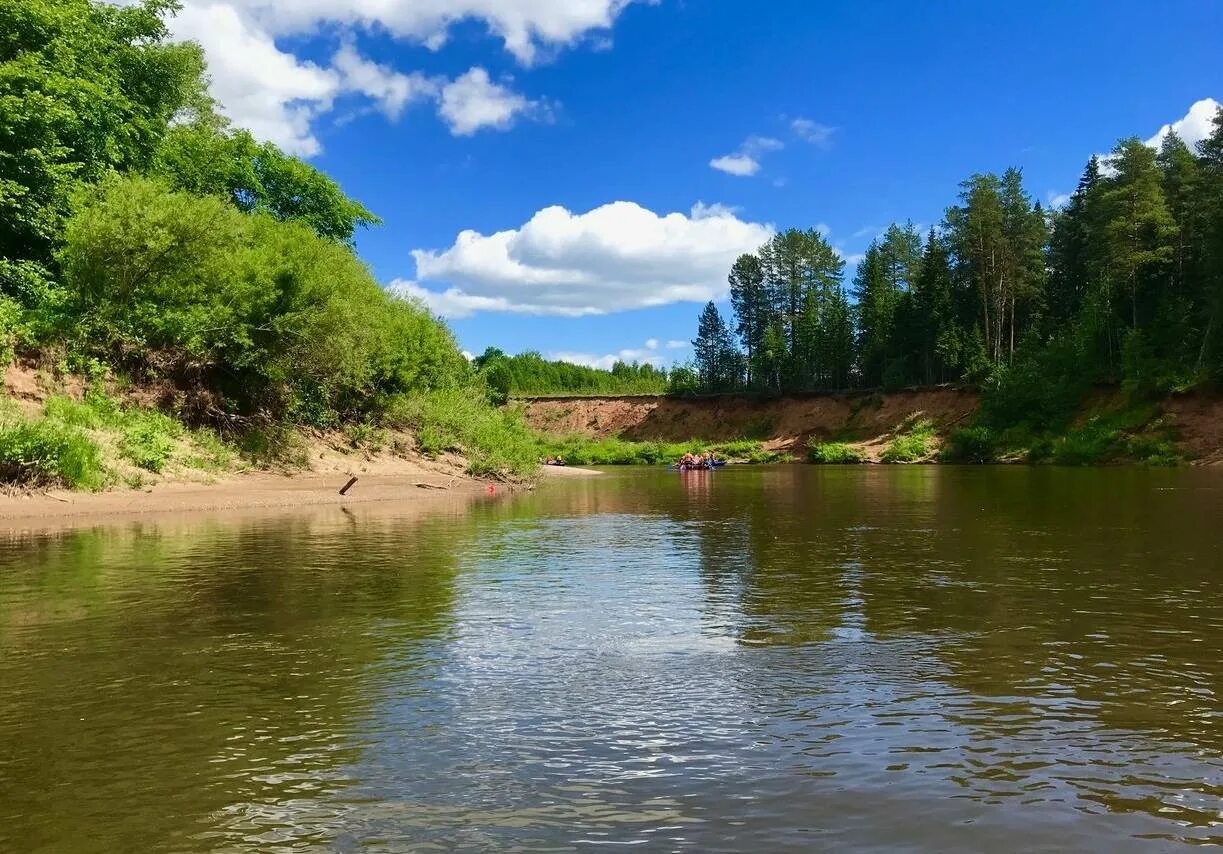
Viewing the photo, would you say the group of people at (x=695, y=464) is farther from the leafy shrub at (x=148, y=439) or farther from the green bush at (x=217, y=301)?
the leafy shrub at (x=148, y=439)

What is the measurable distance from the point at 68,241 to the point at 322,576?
27.0m

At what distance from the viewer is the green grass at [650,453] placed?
303 ft

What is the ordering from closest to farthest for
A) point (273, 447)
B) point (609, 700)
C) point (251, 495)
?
1. point (609, 700)
2. point (251, 495)
3. point (273, 447)

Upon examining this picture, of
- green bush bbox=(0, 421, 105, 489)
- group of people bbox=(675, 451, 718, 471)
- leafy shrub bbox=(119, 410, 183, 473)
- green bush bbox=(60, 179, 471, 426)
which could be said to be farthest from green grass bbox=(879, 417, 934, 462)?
green bush bbox=(0, 421, 105, 489)

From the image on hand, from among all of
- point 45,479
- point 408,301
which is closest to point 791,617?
point 45,479

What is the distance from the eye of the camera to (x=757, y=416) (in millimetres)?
107250

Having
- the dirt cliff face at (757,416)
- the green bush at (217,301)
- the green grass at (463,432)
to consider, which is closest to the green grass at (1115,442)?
the dirt cliff face at (757,416)

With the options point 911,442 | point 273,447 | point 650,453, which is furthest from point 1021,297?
point 273,447

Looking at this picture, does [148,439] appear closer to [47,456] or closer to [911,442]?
[47,456]

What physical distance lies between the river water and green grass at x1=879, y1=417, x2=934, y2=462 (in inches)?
2493

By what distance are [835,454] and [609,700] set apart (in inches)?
3127

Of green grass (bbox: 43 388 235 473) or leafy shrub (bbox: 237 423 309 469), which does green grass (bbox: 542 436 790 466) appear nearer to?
leafy shrub (bbox: 237 423 309 469)

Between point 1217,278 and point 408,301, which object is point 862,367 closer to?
point 1217,278

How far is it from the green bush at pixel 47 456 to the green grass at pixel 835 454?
6798 cm
